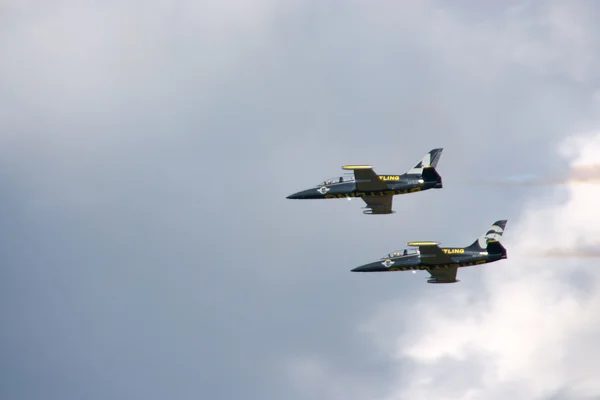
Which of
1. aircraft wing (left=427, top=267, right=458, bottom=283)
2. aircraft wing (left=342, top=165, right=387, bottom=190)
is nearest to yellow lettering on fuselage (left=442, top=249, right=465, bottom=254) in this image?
aircraft wing (left=427, top=267, right=458, bottom=283)

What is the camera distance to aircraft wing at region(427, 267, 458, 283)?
645 ft

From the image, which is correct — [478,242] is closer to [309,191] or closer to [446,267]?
[446,267]

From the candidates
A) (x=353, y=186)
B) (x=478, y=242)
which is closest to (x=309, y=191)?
(x=353, y=186)

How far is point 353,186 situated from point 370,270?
9806 millimetres

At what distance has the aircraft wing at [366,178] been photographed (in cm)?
18975

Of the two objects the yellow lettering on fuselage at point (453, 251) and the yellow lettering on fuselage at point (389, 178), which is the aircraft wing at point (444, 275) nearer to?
the yellow lettering on fuselage at point (453, 251)

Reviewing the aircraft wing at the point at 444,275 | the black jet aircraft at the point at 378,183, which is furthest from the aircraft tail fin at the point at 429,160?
the aircraft wing at the point at 444,275

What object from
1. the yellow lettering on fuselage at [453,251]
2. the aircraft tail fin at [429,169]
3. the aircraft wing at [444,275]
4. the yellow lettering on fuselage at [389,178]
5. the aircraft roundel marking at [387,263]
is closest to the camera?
the aircraft tail fin at [429,169]

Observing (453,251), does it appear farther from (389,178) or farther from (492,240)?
(389,178)

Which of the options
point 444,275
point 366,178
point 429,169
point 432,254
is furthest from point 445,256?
point 366,178

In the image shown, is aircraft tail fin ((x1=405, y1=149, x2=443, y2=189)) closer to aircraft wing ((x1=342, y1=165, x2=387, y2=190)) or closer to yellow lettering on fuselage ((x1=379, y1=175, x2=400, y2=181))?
yellow lettering on fuselage ((x1=379, y1=175, x2=400, y2=181))

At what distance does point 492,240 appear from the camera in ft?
632

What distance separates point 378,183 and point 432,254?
376 inches

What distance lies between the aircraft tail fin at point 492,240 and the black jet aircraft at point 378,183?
828 centimetres
